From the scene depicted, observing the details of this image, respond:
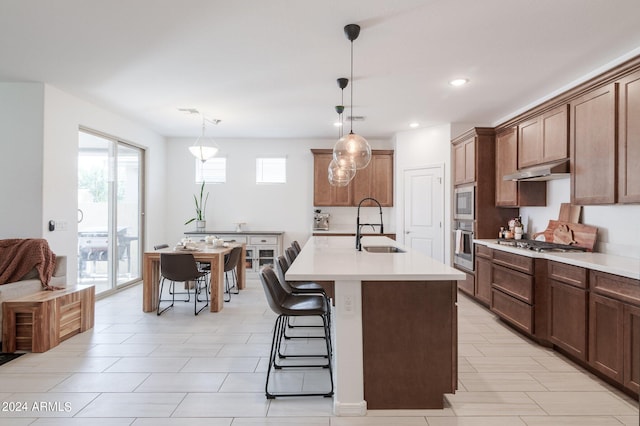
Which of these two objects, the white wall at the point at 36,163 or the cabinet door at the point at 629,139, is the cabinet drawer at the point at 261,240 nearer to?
the white wall at the point at 36,163

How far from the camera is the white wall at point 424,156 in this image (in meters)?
5.44

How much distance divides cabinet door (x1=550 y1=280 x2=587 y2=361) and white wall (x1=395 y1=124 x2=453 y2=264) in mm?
2368

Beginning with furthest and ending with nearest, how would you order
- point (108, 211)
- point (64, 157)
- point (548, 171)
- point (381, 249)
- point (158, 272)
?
point (108, 211)
point (158, 272)
point (64, 157)
point (381, 249)
point (548, 171)

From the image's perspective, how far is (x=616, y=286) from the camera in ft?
7.72

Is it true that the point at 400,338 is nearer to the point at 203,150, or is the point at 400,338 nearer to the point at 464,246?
the point at 464,246

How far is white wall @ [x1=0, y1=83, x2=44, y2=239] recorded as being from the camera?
375 cm

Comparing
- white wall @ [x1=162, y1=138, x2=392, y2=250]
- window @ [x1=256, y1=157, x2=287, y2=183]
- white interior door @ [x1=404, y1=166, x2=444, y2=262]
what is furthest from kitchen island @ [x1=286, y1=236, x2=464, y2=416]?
window @ [x1=256, y1=157, x2=287, y2=183]

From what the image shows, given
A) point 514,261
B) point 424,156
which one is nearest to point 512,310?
point 514,261

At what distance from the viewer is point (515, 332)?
355 cm

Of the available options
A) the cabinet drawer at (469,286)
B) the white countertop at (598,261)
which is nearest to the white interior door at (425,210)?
the cabinet drawer at (469,286)

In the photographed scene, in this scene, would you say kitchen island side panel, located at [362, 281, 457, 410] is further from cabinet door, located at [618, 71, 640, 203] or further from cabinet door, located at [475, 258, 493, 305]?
cabinet door, located at [475, 258, 493, 305]

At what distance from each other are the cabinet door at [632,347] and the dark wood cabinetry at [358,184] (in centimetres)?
436

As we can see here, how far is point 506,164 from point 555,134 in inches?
34.0

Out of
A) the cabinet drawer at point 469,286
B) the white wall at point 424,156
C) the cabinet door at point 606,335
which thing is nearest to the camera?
the cabinet door at point 606,335
